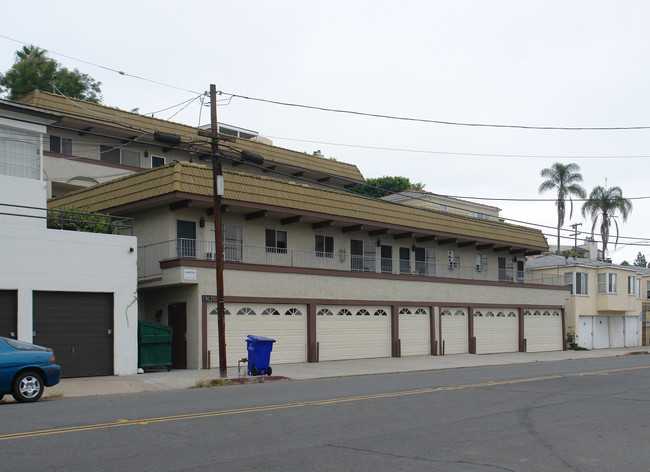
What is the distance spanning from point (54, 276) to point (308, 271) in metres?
10.9

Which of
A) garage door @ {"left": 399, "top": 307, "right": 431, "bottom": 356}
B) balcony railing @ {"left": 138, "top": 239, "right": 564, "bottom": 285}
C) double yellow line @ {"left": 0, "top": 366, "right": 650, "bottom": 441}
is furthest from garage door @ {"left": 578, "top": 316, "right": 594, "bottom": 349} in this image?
double yellow line @ {"left": 0, "top": 366, "right": 650, "bottom": 441}

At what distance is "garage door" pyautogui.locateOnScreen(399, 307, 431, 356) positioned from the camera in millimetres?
32719

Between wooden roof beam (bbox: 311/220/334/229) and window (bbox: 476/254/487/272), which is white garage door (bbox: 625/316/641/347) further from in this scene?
wooden roof beam (bbox: 311/220/334/229)

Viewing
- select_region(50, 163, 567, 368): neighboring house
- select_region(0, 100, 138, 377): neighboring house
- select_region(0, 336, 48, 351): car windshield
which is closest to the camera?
select_region(0, 336, 48, 351): car windshield

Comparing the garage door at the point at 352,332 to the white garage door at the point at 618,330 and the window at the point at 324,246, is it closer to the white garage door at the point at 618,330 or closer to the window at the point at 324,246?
the window at the point at 324,246

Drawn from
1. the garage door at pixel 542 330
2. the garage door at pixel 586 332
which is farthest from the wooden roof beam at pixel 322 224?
the garage door at pixel 586 332

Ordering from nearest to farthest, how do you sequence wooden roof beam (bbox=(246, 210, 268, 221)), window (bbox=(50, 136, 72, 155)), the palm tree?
wooden roof beam (bbox=(246, 210, 268, 221)), window (bbox=(50, 136, 72, 155)), the palm tree

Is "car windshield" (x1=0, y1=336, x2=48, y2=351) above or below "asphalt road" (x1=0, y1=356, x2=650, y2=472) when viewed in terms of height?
above

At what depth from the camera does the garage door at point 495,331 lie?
37.3 m

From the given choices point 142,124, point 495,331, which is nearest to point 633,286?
point 495,331

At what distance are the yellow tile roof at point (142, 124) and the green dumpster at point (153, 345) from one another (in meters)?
8.36

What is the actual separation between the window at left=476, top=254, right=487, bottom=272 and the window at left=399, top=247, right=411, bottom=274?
19.7 feet

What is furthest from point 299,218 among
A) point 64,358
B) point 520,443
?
point 520,443

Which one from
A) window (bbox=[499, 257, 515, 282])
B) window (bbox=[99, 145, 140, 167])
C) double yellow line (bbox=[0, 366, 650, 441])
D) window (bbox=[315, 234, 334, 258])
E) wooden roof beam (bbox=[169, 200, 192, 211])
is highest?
window (bbox=[99, 145, 140, 167])
